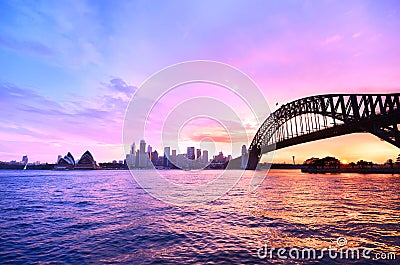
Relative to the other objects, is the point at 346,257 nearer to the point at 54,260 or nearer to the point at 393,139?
the point at 54,260

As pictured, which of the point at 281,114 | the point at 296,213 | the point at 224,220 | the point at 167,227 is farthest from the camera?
the point at 281,114

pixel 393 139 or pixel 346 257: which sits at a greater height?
pixel 393 139

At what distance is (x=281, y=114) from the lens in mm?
115312

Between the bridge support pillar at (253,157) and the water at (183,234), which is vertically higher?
the bridge support pillar at (253,157)

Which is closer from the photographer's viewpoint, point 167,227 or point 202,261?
point 202,261

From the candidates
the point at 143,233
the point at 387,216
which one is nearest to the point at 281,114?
the point at 387,216

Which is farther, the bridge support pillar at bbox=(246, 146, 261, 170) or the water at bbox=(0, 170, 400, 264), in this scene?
the bridge support pillar at bbox=(246, 146, 261, 170)

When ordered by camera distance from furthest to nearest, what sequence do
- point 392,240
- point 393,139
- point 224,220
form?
point 393,139 < point 224,220 < point 392,240

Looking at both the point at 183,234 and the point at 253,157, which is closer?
the point at 183,234

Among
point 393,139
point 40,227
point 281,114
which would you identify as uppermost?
point 281,114

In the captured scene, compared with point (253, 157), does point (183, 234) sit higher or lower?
lower

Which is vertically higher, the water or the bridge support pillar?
the bridge support pillar

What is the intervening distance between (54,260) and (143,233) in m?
4.58

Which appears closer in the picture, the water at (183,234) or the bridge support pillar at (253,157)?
the water at (183,234)
